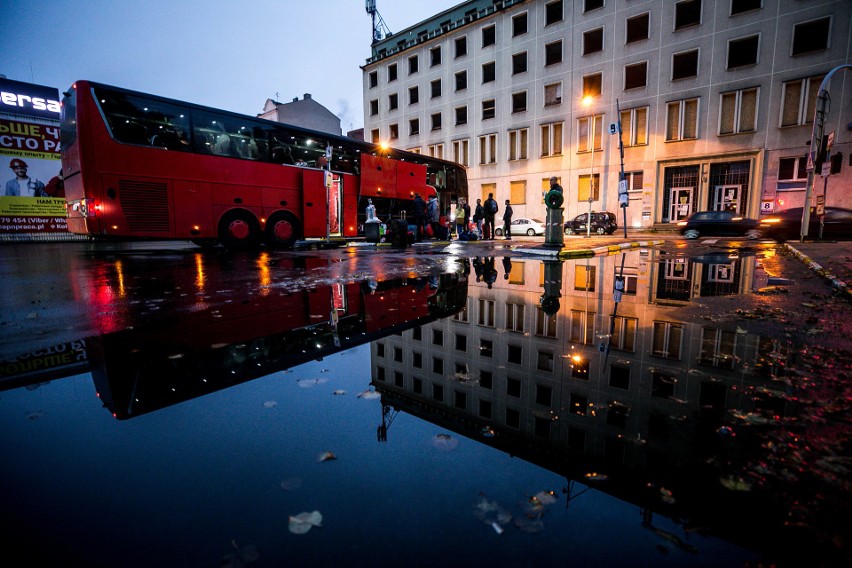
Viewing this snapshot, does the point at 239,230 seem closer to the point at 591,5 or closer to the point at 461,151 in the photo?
the point at 461,151

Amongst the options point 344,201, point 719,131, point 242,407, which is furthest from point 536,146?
point 242,407

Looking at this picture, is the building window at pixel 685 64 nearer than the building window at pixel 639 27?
Yes

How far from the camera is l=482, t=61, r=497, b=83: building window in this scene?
33975 mm

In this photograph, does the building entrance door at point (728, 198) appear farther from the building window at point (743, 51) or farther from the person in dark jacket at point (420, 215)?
the person in dark jacket at point (420, 215)

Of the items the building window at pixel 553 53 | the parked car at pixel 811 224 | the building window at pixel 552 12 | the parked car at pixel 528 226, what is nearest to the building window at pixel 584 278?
the parked car at pixel 811 224

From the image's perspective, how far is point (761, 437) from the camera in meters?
1.80

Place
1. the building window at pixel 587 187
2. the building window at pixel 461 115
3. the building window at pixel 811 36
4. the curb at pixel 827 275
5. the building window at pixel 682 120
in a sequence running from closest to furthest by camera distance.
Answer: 1. the curb at pixel 827 275
2. the building window at pixel 811 36
3. the building window at pixel 682 120
4. the building window at pixel 587 187
5. the building window at pixel 461 115

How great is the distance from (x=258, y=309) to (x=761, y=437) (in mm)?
4291

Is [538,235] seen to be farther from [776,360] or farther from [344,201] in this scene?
[776,360]

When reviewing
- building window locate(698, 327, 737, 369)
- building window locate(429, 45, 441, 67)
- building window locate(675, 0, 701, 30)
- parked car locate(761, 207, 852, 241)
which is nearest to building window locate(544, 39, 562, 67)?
building window locate(675, 0, 701, 30)

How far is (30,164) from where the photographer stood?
22.0 meters

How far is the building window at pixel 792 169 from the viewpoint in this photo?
23.3m

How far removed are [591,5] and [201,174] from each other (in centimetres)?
3058

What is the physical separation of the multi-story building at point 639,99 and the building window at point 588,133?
11cm
